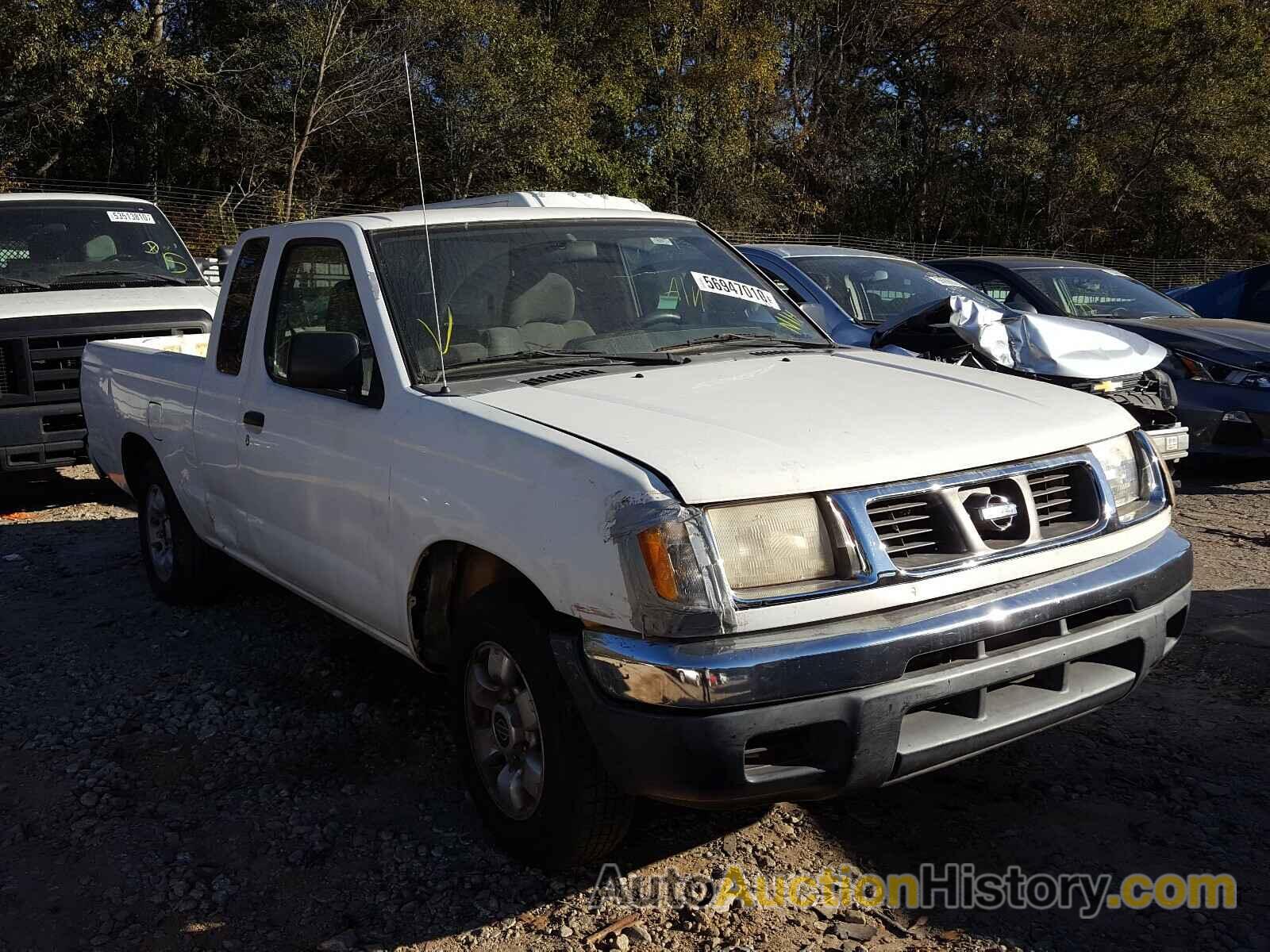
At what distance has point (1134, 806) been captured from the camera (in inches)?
133

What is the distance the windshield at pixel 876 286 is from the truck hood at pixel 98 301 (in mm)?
4163

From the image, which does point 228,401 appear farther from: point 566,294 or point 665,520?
point 665,520

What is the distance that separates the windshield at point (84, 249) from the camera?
27.8ft

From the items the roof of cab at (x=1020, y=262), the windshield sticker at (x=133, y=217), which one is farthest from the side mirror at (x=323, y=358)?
the roof of cab at (x=1020, y=262)

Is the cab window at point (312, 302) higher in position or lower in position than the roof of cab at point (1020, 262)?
higher

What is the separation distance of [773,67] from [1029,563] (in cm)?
2956

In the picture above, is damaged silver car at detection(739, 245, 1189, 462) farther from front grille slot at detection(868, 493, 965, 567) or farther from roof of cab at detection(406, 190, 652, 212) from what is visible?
front grille slot at detection(868, 493, 965, 567)

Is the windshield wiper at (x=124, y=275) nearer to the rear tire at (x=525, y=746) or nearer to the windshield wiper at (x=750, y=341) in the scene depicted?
the windshield wiper at (x=750, y=341)

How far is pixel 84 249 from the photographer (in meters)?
8.77

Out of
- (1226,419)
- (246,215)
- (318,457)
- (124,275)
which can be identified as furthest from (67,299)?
(246,215)

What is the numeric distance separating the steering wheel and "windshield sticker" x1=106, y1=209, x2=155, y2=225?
6.64m

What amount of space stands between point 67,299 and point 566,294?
550cm

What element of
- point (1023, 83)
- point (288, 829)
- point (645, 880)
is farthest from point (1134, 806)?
point (1023, 83)

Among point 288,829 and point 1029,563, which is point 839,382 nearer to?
point 1029,563
